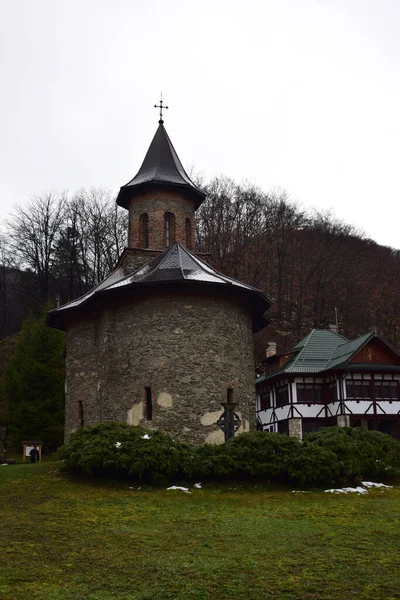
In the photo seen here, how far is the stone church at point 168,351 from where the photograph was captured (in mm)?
21172

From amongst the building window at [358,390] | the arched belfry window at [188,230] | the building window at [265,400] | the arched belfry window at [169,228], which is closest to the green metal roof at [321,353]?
the building window at [265,400]

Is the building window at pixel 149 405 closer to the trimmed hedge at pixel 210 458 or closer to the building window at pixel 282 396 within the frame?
the trimmed hedge at pixel 210 458

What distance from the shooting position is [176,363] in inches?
841

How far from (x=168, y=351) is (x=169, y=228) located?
315 inches

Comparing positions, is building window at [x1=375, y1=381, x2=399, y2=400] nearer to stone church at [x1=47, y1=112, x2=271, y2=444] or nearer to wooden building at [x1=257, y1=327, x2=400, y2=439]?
wooden building at [x1=257, y1=327, x2=400, y2=439]

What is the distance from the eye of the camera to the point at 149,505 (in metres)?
13.6

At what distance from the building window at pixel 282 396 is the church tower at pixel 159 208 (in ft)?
29.4

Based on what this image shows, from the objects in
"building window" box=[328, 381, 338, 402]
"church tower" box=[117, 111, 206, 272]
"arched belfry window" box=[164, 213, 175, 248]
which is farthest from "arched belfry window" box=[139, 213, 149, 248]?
"building window" box=[328, 381, 338, 402]

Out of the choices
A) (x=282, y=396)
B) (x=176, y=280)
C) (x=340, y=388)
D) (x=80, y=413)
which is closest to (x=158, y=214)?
(x=176, y=280)

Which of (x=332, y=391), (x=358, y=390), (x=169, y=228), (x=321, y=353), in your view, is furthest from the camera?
(x=321, y=353)

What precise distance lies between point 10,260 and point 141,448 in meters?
41.3

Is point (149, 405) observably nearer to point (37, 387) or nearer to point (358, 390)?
point (358, 390)

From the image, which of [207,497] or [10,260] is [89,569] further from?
Answer: [10,260]

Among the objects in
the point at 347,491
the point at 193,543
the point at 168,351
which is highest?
the point at 168,351
